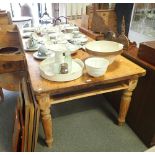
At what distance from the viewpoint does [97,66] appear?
1.09m

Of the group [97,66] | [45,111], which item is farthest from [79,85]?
[45,111]

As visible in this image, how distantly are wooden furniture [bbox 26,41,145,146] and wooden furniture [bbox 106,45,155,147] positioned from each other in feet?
0.22

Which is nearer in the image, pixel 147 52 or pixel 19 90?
pixel 147 52

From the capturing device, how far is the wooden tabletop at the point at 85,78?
982 mm

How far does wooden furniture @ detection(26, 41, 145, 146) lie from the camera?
993 millimetres

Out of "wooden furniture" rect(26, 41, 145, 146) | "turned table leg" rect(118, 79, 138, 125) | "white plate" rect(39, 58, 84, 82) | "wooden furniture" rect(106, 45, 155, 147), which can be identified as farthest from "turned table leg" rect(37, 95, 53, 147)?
"wooden furniture" rect(106, 45, 155, 147)

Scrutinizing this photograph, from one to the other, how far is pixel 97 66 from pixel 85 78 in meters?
0.11

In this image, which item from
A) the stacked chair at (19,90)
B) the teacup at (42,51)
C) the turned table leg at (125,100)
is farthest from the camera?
the teacup at (42,51)

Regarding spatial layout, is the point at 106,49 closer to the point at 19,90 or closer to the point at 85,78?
the point at 85,78

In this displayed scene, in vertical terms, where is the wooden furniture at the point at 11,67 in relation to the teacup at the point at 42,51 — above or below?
below

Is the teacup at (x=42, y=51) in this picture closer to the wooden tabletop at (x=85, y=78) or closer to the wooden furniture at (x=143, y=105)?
the wooden tabletop at (x=85, y=78)

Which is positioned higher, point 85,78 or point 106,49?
point 106,49

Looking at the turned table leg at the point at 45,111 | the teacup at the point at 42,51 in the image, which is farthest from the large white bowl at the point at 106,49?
the turned table leg at the point at 45,111

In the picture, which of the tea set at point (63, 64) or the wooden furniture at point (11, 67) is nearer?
the tea set at point (63, 64)
